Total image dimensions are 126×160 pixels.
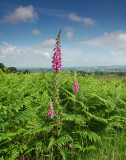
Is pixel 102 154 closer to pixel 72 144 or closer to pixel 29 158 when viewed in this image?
pixel 72 144

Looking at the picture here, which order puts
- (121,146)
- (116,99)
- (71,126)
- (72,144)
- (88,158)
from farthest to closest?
(116,99) → (71,126) → (121,146) → (72,144) → (88,158)

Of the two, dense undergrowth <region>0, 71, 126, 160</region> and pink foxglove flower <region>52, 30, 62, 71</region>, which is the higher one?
pink foxglove flower <region>52, 30, 62, 71</region>

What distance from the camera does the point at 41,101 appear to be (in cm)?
295

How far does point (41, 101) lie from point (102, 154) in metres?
1.63

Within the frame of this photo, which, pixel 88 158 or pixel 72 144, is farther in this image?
pixel 72 144

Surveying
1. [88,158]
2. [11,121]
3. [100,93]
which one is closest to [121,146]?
[88,158]

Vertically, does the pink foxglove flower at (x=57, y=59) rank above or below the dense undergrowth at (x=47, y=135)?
above

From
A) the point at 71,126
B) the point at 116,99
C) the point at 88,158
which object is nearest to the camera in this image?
the point at 88,158

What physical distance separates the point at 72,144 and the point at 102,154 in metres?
0.57

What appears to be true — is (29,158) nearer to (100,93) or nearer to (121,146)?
(121,146)

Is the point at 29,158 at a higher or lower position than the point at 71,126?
lower

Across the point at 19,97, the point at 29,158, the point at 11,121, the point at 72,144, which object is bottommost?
the point at 29,158

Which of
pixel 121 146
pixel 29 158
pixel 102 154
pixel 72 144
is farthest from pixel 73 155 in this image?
pixel 121 146

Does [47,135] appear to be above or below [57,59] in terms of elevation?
below
